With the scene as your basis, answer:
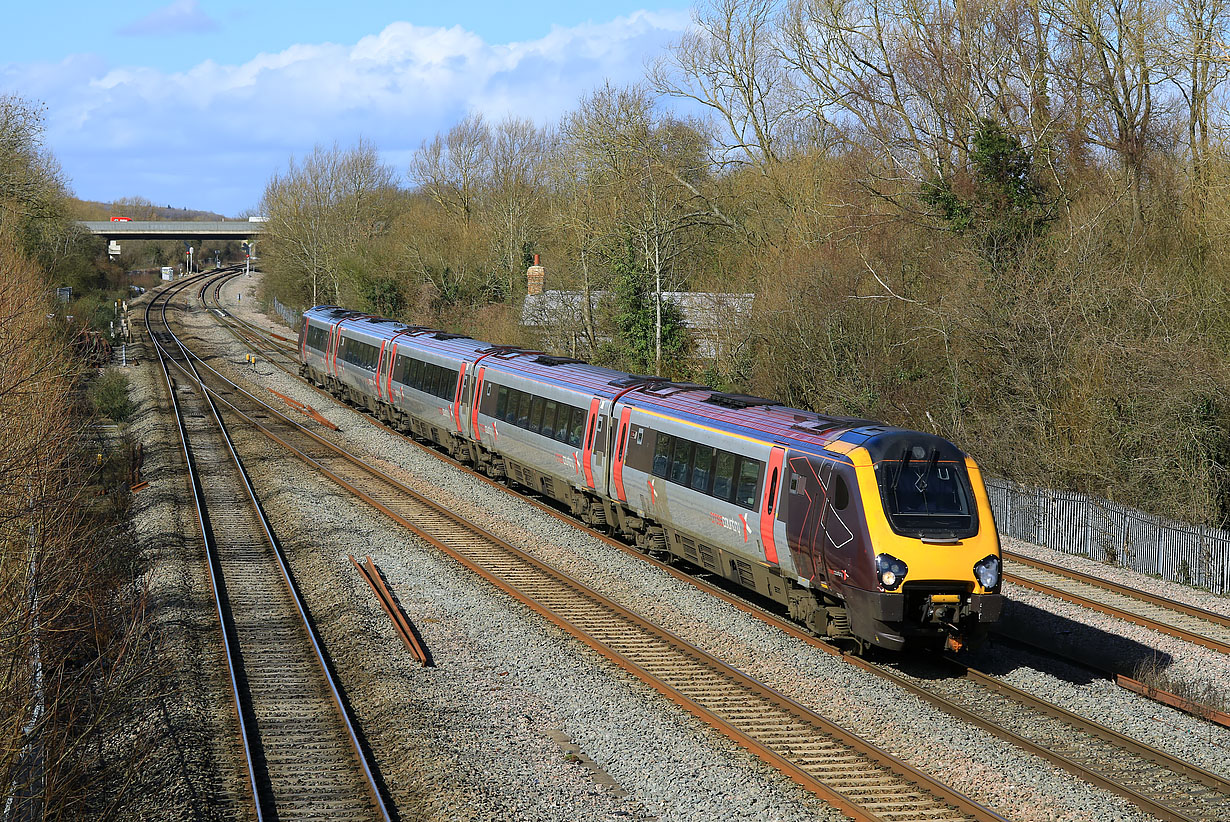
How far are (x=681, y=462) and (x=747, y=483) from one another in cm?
185

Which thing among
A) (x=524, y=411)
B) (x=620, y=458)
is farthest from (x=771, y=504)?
(x=524, y=411)

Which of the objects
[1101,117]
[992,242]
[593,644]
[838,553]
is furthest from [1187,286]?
[593,644]

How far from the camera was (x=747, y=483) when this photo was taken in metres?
14.2

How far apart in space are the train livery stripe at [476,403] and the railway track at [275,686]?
491cm

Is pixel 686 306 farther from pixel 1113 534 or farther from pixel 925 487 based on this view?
pixel 925 487

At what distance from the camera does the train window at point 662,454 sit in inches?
640

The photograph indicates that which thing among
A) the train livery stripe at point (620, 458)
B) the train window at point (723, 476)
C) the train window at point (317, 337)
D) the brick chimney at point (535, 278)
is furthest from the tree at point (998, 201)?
the train window at point (317, 337)

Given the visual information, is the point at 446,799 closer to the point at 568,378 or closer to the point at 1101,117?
the point at 568,378

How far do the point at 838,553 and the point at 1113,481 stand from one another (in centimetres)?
1006

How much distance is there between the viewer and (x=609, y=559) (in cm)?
1750

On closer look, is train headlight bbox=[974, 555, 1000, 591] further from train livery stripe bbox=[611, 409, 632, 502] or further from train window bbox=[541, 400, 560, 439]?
train window bbox=[541, 400, 560, 439]

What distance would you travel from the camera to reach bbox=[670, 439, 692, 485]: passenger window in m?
15.7

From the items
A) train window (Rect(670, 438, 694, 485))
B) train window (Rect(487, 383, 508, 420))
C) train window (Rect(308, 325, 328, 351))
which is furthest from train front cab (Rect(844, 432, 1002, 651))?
train window (Rect(308, 325, 328, 351))

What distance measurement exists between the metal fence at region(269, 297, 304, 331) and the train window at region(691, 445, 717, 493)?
49140 millimetres
